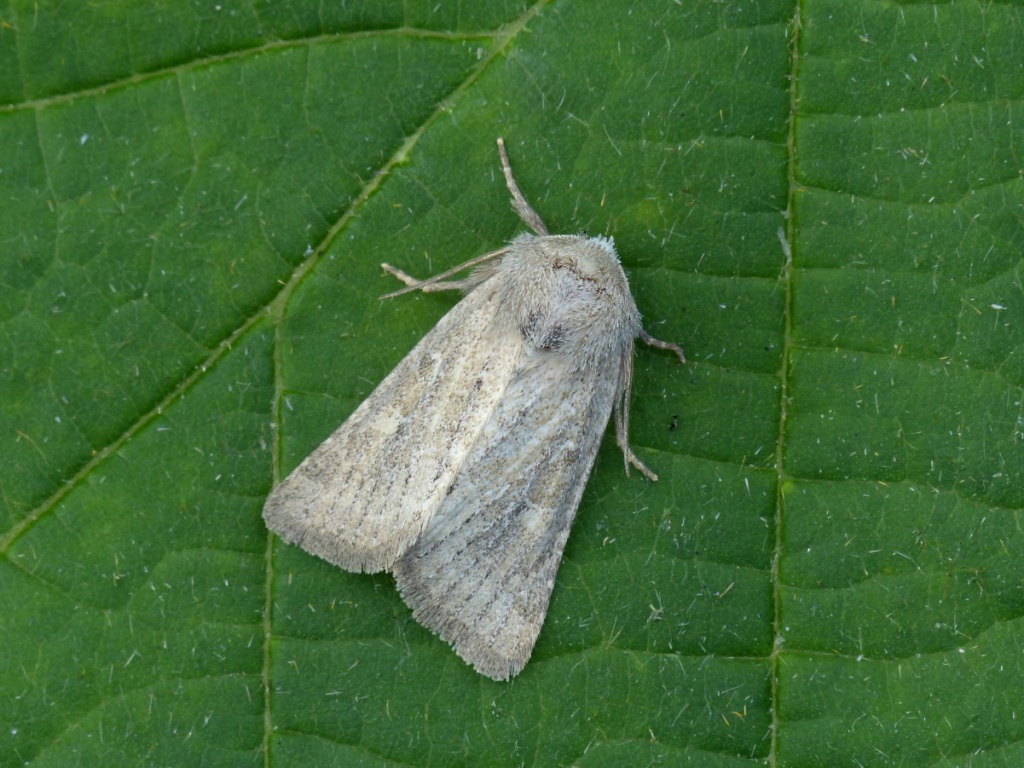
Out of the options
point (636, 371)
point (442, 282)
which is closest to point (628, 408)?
point (636, 371)

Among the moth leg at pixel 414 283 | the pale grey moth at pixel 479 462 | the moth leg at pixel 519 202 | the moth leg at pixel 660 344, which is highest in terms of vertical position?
the moth leg at pixel 519 202

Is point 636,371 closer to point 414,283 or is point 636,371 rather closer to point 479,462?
point 479,462

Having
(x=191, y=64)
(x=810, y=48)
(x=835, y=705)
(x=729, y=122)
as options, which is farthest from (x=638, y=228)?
(x=835, y=705)

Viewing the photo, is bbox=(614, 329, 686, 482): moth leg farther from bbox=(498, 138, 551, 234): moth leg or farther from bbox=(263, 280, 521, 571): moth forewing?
bbox=(498, 138, 551, 234): moth leg

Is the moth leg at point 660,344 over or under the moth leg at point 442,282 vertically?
under

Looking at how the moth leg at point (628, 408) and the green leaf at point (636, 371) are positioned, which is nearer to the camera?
the green leaf at point (636, 371)

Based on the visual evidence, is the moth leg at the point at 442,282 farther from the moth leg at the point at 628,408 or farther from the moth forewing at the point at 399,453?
the moth leg at the point at 628,408

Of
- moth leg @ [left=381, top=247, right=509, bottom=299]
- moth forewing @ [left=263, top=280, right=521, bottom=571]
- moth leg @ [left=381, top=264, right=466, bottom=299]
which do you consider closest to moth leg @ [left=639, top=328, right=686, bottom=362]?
moth forewing @ [left=263, top=280, right=521, bottom=571]

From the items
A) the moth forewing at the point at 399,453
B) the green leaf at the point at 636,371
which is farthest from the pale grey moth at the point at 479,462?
the green leaf at the point at 636,371

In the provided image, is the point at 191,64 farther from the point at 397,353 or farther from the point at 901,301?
the point at 901,301
